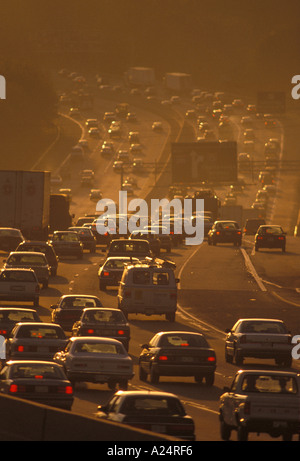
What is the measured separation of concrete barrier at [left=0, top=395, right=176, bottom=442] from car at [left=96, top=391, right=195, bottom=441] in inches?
76.2

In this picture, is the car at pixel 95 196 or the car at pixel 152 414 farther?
the car at pixel 95 196

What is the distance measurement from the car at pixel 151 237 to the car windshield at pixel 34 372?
46482 millimetres

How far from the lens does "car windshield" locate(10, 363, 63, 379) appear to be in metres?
22.2

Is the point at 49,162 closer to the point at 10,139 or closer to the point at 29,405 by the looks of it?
the point at 10,139

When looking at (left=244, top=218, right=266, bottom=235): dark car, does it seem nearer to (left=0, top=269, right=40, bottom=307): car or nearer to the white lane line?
the white lane line

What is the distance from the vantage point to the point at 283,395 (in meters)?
20.3

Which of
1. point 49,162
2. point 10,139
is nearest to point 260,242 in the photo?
point 49,162

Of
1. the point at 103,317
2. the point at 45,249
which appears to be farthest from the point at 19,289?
the point at 45,249

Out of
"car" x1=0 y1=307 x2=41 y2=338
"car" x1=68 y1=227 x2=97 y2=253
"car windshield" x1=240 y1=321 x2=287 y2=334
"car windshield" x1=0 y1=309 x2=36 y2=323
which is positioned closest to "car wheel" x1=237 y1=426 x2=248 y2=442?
"car windshield" x1=240 y1=321 x2=287 y2=334

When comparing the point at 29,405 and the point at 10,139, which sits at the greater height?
the point at 10,139

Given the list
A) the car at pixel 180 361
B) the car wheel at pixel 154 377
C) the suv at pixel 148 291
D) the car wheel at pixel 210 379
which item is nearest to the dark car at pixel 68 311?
the suv at pixel 148 291

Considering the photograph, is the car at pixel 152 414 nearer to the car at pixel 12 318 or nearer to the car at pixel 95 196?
the car at pixel 12 318

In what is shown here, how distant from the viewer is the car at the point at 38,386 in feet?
71.7
